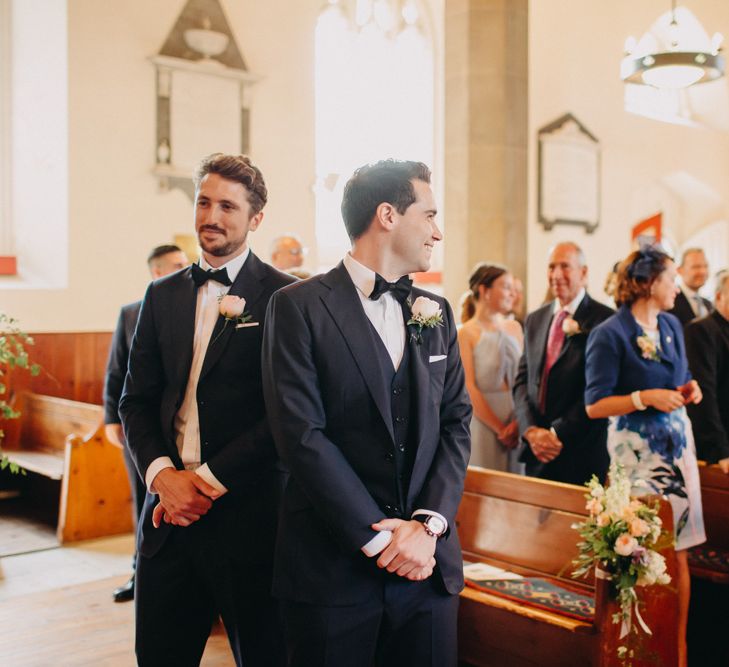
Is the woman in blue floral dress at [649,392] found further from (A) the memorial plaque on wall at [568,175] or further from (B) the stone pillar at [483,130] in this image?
(A) the memorial plaque on wall at [568,175]

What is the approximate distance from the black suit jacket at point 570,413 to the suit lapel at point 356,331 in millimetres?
2283

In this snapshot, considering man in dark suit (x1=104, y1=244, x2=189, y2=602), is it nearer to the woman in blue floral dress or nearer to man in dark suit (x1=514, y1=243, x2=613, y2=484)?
man in dark suit (x1=514, y1=243, x2=613, y2=484)

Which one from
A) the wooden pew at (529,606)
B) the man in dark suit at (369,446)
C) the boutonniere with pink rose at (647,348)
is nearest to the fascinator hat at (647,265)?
the boutonniere with pink rose at (647,348)

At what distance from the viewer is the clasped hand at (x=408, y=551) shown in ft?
6.33

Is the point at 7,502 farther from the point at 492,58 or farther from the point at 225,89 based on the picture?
the point at 492,58

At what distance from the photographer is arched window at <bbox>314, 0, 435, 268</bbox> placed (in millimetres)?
10883

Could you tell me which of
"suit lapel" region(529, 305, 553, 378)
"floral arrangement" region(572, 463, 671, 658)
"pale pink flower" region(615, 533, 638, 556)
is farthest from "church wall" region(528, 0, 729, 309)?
"pale pink flower" region(615, 533, 638, 556)

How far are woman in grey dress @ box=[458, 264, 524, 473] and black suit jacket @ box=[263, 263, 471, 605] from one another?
2.81 meters

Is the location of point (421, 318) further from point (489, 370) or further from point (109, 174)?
point (109, 174)

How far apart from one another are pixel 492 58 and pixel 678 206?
21.6 ft

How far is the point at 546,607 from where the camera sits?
312cm

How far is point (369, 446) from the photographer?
6.65 feet

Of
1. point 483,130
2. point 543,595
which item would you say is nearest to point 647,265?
point 543,595

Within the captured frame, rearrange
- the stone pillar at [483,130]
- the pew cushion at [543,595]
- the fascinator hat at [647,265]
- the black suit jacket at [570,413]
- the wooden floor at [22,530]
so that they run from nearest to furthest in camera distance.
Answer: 1. the pew cushion at [543,595]
2. the fascinator hat at [647,265]
3. the black suit jacket at [570,413]
4. the wooden floor at [22,530]
5. the stone pillar at [483,130]
